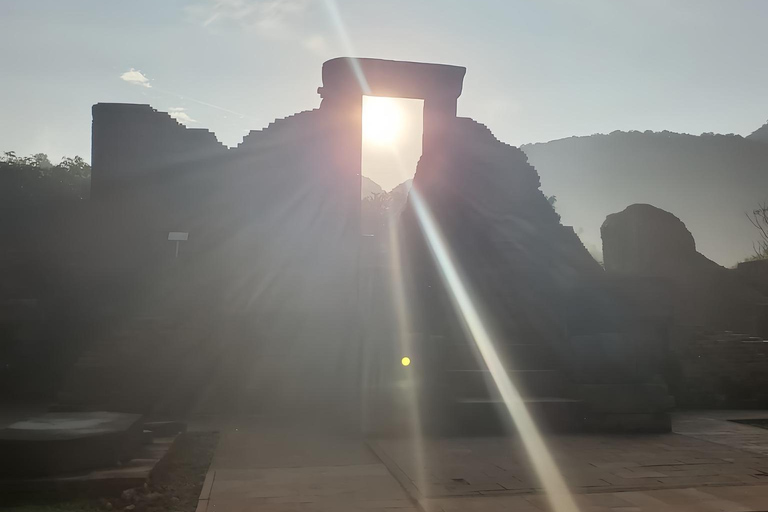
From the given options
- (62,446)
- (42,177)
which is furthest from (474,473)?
(42,177)

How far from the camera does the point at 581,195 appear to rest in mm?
120688

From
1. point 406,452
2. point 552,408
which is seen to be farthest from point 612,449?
point 406,452

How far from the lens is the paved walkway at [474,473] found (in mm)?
4547

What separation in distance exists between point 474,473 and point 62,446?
3161 millimetres

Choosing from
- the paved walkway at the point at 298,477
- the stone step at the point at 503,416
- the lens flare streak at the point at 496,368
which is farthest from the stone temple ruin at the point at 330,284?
the paved walkway at the point at 298,477

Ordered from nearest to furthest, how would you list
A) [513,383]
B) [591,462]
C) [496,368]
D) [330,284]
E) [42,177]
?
[591,462], [513,383], [496,368], [330,284], [42,177]

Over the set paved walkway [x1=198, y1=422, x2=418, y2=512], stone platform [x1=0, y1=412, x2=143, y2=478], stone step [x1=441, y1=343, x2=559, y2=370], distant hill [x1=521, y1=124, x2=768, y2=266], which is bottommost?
paved walkway [x1=198, y1=422, x2=418, y2=512]

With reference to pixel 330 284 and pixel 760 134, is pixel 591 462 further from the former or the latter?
pixel 760 134

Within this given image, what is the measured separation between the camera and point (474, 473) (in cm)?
549

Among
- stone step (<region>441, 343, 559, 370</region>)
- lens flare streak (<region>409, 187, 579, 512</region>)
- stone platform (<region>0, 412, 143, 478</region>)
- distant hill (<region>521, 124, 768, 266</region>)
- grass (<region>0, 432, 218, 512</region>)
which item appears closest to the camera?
A: grass (<region>0, 432, 218, 512</region>)

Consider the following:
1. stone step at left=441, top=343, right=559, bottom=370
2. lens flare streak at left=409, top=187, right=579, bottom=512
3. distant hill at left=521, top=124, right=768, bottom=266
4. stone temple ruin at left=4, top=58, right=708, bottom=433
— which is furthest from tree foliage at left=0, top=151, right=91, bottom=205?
distant hill at left=521, top=124, right=768, bottom=266

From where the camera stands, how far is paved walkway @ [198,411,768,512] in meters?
4.55

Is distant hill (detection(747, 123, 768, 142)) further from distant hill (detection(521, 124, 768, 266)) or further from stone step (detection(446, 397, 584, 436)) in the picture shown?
stone step (detection(446, 397, 584, 436))

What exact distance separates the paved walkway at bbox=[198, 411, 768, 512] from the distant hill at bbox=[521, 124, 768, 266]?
97.4 metres
